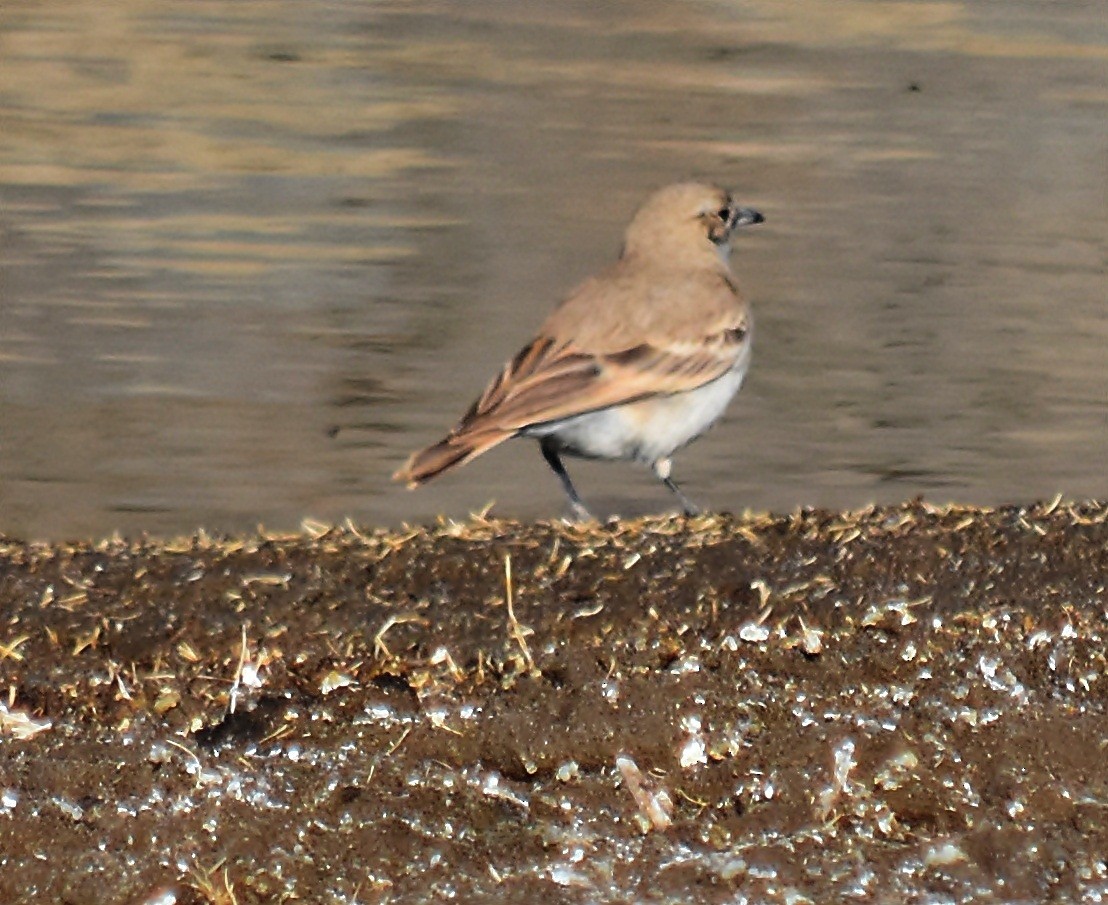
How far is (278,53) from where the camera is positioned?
21.7 meters

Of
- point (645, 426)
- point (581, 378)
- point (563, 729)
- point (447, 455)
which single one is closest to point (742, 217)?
point (645, 426)

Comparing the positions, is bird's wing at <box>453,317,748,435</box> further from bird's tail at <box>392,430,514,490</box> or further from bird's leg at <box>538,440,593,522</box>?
bird's leg at <box>538,440,593,522</box>

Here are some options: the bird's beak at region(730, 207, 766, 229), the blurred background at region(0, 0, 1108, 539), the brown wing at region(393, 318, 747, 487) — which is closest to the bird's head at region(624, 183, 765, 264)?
the bird's beak at region(730, 207, 766, 229)

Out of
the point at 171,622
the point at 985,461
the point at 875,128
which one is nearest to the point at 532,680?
the point at 171,622

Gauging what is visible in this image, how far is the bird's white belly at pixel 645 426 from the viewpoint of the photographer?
7.68m

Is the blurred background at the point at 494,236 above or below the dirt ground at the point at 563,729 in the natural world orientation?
below

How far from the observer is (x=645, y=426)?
25.6 feet

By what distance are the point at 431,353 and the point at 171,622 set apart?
26.6 ft

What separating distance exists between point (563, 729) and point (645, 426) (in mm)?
2702

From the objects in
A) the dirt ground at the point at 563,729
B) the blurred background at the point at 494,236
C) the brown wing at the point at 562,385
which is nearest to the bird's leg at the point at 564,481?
the brown wing at the point at 562,385

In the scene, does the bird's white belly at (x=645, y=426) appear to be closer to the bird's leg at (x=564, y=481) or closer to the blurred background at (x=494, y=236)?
the bird's leg at (x=564, y=481)

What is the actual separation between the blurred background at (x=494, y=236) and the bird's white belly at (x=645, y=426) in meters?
2.38

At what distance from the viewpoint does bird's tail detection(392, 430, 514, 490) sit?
725 centimetres

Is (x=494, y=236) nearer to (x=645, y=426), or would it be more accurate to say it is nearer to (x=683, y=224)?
(x=683, y=224)
